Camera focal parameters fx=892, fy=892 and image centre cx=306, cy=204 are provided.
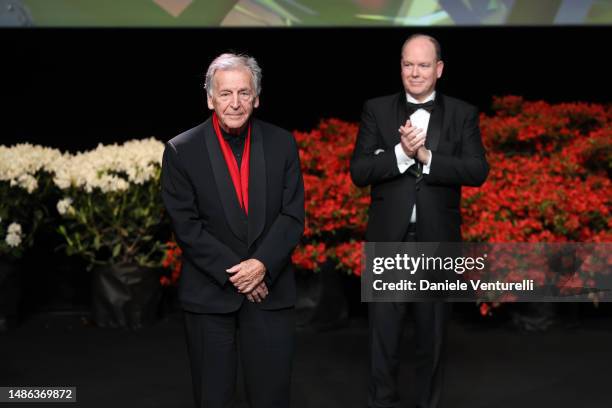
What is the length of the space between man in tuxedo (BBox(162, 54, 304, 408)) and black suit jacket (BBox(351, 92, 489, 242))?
2.45 feet

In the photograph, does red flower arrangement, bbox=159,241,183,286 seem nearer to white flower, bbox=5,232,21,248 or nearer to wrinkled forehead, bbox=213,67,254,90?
white flower, bbox=5,232,21,248

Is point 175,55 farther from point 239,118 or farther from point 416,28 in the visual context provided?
point 239,118

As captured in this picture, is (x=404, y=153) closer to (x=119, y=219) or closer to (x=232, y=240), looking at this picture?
(x=232, y=240)

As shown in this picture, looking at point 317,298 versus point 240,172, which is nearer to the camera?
point 240,172

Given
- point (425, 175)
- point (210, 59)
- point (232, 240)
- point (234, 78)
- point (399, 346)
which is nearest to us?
point (234, 78)

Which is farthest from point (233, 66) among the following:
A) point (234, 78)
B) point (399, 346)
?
point (399, 346)

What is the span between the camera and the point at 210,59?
646 cm

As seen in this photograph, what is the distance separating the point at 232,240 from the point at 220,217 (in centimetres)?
8

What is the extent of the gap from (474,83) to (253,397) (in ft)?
13.8

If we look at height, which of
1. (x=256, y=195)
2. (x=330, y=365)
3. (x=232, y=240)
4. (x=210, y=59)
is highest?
(x=210, y=59)

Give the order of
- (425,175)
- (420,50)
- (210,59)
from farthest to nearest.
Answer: (210,59) → (425,175) → (420,50)

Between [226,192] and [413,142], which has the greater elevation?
[413,142]

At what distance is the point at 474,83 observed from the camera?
6.50 m

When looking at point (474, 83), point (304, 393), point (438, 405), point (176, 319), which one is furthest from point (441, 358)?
point (474, 83)
